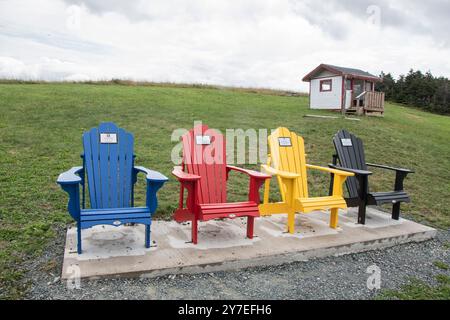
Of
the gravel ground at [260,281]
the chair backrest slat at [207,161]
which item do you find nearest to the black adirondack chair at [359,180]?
the gravel ground at [260,281]

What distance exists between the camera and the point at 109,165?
3490 mm

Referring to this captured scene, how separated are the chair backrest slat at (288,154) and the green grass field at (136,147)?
3.62 feet

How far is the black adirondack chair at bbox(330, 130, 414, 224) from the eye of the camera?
4.04m

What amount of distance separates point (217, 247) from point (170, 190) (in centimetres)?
190

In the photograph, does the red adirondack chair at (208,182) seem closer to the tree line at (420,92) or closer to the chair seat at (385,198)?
the chair seat at (385,198)

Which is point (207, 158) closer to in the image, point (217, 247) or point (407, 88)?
point (217, 247)

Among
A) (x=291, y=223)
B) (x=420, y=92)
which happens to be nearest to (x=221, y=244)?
(x=291, y=223)

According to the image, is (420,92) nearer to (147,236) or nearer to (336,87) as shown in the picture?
(336,87)

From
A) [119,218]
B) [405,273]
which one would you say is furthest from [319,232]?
[119,218]

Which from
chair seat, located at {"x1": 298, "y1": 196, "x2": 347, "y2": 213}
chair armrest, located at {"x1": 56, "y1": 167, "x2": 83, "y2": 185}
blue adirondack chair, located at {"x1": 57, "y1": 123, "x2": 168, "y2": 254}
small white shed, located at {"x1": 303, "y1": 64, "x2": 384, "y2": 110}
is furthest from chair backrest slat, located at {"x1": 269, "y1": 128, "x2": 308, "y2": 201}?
small white shed, located at {"x1": 303, "y1": 64, "x2": 384, "y2": 110}

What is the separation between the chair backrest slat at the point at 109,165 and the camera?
11.2 feet

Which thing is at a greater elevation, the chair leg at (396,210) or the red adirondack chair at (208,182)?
the red adirondack chair at (208,182)

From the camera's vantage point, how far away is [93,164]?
3.44 m

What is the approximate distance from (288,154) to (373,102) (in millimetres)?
12029
